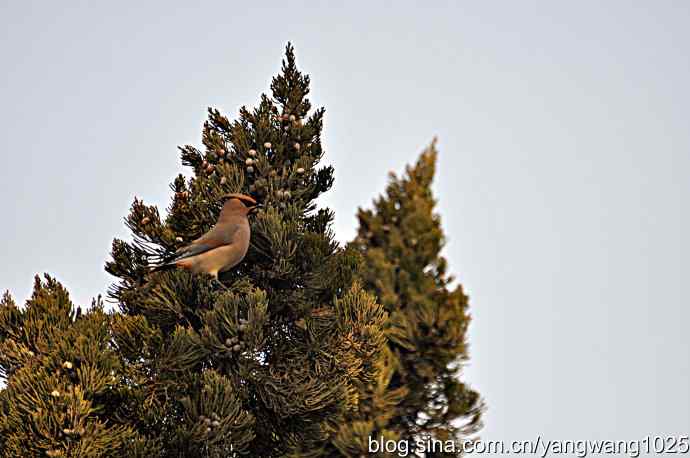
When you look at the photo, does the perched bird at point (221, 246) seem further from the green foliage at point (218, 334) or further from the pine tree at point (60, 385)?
the pine tree at point (60, 385)

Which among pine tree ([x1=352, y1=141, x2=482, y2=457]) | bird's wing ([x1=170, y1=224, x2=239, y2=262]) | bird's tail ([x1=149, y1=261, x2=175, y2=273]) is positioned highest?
pine tree ([x1=352, y1=141, x2=482, y2=457])

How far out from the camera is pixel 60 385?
14.8ft

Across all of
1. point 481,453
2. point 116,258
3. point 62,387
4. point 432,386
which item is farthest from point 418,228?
point 62,387

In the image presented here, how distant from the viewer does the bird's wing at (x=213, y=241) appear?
17.5 ft

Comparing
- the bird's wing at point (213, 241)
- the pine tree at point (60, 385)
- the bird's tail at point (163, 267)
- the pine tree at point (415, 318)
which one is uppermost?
the pine tree at point (415, 318)

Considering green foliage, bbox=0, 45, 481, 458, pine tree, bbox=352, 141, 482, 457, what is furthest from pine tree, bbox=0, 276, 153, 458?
pine tree, bbox=352, 141, 482, 457

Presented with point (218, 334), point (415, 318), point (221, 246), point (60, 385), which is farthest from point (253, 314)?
point (415, 318)

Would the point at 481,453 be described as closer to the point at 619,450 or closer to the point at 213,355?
the point at 619,450

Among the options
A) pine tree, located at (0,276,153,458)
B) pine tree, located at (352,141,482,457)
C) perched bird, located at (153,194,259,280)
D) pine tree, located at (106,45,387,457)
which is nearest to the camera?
pine tree, located at (0,276,153,458)

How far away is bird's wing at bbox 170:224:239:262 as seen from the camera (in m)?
5.35

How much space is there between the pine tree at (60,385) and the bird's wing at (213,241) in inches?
25.7

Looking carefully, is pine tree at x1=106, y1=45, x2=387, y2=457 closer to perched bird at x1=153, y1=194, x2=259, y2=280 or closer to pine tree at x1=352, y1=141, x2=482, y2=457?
perched bird at x1=153, y1=194, x2=259, y2=280

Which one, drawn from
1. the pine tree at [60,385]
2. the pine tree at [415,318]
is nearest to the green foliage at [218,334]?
the pine tree at [60,385]

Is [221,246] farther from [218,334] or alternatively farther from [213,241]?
[218,334]
